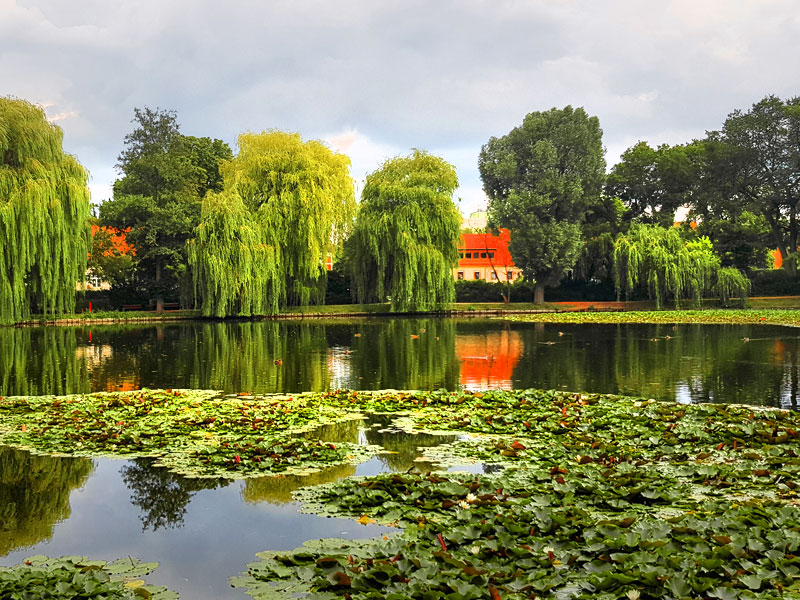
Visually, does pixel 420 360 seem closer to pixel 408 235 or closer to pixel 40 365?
pixel 40 365

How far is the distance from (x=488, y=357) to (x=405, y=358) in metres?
2.23

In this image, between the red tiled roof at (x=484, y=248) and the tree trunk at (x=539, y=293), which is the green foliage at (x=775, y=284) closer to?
the tree trunk at (x=539, y=293)

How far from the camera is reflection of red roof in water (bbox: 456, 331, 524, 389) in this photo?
49.9ft

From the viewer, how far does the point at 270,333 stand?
30.4m

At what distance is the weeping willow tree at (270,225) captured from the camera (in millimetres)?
40500

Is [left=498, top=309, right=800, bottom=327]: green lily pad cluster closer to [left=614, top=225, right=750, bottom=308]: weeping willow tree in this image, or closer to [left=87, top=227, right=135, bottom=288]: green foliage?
[left=614, top=225, right=750, bottom=308]: weeping willow tree

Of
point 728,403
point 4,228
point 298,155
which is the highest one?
point 298,155

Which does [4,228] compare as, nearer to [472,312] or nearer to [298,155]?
[298,155]

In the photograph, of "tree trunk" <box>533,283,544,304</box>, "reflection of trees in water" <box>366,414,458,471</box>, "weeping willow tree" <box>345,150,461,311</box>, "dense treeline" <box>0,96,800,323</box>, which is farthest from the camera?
"tree trunk" <box>533,283,544,304</box>

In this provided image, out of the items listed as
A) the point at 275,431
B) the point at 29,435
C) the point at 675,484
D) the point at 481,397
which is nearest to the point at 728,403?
the point at 481,397

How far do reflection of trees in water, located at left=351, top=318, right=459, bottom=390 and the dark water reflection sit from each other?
0.04 metres

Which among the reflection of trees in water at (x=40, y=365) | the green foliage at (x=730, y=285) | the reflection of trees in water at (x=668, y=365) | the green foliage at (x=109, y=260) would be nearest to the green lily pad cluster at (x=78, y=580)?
the reflection of trees in water at (x=40, y=365)

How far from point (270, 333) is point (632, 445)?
75.9ft

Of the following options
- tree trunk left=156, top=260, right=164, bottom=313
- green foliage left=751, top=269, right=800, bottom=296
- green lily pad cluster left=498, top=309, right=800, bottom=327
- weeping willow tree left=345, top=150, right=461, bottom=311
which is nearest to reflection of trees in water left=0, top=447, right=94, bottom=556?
green lily pad cluster left=498, top=309, right=800, bottom=327
